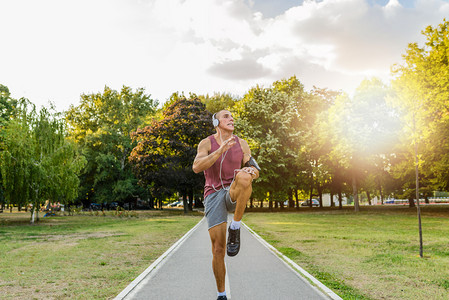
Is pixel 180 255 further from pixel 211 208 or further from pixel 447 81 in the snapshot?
pixel 447 81

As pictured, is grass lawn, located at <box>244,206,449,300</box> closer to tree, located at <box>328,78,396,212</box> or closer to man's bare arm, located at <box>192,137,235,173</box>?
man's bare arm, located at <box>192,137,235,173</box>

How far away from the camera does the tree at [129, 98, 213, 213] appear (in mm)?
34438

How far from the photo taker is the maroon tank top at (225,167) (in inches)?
154

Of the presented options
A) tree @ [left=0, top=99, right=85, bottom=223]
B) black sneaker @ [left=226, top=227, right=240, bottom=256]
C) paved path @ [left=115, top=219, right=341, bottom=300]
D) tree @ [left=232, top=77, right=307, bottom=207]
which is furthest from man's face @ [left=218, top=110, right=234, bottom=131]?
tree @ [left=232, top=77, right=307, bottom=207]

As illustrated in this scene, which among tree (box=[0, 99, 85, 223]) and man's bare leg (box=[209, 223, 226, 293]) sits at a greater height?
tree (box=[0, 99, 85, 223])

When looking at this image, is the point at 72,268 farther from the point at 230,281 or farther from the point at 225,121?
the point at 225,121

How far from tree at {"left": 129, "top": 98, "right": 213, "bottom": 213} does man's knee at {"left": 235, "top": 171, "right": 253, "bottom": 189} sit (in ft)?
101

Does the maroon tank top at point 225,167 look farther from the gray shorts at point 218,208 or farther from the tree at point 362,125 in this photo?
the tree at point 362,125

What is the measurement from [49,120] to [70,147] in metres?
2.19

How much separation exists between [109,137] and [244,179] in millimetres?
49340

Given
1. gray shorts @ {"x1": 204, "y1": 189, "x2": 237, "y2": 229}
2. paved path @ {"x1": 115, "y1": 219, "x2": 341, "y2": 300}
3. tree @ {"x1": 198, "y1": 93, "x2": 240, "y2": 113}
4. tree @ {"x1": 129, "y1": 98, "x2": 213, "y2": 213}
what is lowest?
paved path @ {"x1": 115, "y1": 219, "x2": 341, "y2": 300}

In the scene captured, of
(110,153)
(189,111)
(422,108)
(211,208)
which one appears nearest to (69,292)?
(211,208)

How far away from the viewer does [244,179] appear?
342 centimetres

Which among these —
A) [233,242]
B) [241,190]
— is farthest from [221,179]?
[233,242]
